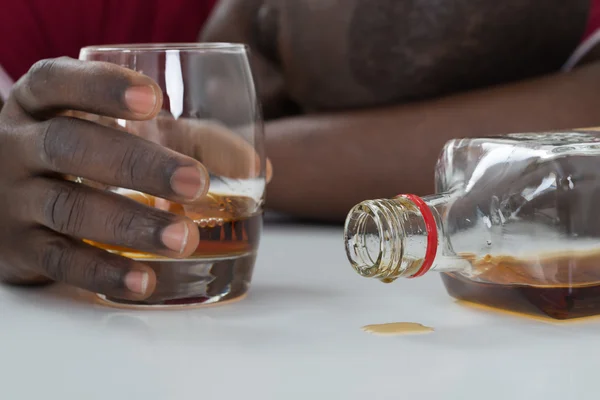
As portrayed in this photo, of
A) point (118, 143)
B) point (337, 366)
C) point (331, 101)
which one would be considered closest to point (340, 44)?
point (331, 101)

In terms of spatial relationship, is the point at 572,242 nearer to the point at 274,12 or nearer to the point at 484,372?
the point at 484,372

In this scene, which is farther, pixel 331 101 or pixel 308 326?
pixel 331 101

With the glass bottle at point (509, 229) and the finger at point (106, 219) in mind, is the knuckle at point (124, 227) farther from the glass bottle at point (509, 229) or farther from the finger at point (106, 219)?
the glass bottle at point (509, 229)

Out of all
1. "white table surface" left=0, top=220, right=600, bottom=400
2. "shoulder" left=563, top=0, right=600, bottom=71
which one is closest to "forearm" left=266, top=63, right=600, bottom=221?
"shoulder" left=563, top=0, right=600, bottom=71

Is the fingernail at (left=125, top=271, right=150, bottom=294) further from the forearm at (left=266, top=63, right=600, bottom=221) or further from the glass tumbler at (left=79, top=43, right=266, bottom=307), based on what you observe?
the forearm at (left=266, top=63, right=600, bottom=221)

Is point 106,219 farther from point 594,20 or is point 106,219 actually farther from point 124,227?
point 594,20

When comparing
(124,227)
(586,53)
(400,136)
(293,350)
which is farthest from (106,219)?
(586,53)
